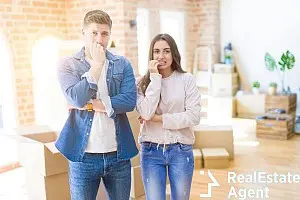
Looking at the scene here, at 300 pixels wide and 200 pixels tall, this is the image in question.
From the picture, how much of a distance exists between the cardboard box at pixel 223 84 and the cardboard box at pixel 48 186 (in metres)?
4.56

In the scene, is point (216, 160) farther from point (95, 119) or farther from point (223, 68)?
point (223, 68)

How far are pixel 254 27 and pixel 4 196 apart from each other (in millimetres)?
5194

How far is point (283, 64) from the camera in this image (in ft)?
19.2

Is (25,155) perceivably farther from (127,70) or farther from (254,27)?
(254,27)

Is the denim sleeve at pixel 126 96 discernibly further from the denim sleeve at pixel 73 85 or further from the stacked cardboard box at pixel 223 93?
the stacked cardboard box at pixel 223 93

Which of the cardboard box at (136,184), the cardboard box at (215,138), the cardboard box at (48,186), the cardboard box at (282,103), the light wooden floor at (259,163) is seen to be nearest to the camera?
the cardboard box at (48,186)

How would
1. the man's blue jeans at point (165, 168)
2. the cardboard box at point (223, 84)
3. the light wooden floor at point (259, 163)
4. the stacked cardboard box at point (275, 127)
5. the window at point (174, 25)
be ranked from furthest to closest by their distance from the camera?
the cardboard box at point (223, 84) → the window at point (174, 25) → the stacked cardboard box at point (275, 127) → the light wooden floor at point (259, 163) → the man's blue jeans at point (165, 168)

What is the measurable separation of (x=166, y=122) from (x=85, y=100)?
0.51 metres

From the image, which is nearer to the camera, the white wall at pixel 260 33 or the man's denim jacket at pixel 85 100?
the man's denim jacket at pixel 85 100

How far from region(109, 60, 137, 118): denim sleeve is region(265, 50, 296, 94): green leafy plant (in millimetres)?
4627

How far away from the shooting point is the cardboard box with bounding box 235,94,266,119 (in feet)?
21.2

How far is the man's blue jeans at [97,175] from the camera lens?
5.50 feet

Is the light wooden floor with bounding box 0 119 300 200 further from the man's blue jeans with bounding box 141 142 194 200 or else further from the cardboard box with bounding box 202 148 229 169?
the man's blue jeans with bounding box 141 142 194 200

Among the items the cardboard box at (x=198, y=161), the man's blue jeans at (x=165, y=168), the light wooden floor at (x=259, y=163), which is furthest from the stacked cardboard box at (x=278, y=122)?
the man's blue jeans at (x=165, y=168)
